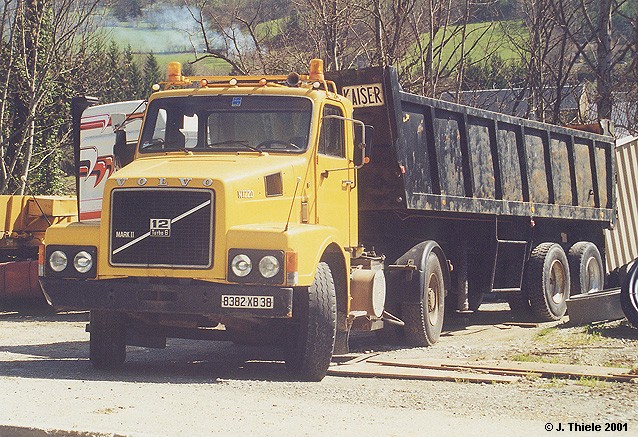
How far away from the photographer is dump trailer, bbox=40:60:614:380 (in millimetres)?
9398

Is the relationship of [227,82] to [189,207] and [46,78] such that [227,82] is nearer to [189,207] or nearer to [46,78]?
[189,207]

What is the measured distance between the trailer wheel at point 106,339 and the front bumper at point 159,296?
0.59m

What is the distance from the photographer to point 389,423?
24.7 ft

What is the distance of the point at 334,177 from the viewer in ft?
36.0

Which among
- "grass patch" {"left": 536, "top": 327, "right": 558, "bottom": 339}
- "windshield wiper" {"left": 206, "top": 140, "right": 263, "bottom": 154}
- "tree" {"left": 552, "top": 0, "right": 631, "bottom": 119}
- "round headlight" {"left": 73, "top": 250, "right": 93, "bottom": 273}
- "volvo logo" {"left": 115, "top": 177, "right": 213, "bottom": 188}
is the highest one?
"tree" {"left": 552, "top": 0, "right": 631, "bottom": 119}

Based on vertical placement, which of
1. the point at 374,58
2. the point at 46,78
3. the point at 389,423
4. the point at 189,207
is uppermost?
the point at 46,78

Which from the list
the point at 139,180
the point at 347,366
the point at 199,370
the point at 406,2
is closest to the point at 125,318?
the point at 199,370

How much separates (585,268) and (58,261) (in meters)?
10.3

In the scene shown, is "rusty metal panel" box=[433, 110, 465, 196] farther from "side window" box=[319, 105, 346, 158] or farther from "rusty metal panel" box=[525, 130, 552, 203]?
"side window" box=[319, 105, 346, 158]

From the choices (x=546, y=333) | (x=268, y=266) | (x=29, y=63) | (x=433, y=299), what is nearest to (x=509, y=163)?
(x=546, y=333)

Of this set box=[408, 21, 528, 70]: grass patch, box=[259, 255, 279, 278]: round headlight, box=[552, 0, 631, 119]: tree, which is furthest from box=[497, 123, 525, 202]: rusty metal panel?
box=[552, 0, 631, 119]: tree

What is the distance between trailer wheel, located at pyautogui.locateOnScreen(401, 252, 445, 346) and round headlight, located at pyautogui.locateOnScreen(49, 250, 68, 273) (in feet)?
14.6

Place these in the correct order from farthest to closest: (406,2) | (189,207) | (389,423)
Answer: (406,2)
(189,207)
(389,423)

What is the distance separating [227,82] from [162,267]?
2.52 meters
